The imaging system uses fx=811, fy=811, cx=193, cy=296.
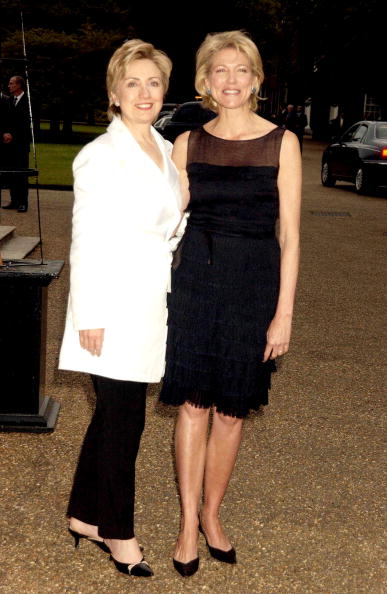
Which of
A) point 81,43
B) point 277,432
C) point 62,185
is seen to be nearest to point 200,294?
point 277,432

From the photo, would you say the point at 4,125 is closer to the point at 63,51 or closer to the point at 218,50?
the point at 218,50

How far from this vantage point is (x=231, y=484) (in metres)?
3.87

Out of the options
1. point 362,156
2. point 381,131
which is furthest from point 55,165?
point 381,131

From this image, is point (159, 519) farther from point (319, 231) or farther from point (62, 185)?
point (62, 185)

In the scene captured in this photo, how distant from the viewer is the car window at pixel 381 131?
1803 centimetres

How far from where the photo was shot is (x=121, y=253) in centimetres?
273

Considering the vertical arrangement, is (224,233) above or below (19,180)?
above

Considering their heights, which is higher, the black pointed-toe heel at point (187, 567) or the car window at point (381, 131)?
the black pointed-toe heel at point (187, 567)

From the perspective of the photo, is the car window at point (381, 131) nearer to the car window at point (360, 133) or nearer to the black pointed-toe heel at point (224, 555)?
the car window at point (360, 133)

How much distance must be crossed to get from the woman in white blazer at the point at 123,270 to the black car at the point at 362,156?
15.4 metres

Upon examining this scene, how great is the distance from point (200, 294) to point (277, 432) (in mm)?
1836

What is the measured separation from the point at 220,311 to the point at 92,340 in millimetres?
495

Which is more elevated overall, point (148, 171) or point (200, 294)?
point (148, 171)

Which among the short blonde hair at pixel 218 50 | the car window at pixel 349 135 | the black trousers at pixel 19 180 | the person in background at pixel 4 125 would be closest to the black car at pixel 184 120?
the car window at pixel 349 135
